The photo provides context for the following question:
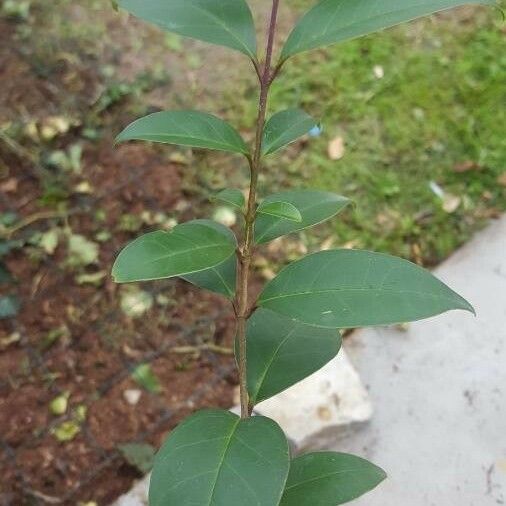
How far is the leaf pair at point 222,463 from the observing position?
32.9 inches

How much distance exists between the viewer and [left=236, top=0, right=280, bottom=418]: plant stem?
2.79ft

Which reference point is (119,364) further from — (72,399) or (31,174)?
(31,174)

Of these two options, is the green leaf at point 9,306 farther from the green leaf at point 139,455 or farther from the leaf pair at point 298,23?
the leaf pair at point 298,23

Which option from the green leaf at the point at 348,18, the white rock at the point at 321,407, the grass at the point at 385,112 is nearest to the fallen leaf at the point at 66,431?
the white rock at the point at 321,407

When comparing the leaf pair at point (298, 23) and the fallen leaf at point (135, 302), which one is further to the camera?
the fallen leaf at point (135, 302)

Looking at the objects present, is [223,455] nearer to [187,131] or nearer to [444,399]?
[187,131]

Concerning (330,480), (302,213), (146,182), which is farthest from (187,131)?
(146,182)

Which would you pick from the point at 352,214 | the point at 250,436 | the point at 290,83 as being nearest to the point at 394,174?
the point at 352,214

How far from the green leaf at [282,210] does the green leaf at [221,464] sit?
0.94 feet

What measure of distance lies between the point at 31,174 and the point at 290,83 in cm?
105

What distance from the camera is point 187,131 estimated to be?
2.93 ft

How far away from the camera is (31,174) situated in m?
2.44

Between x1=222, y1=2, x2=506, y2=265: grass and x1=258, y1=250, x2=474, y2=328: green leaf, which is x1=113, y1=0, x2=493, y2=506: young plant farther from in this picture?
x1=222, y1=2, x2=506, y2=265: grass

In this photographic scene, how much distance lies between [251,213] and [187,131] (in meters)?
0.14
